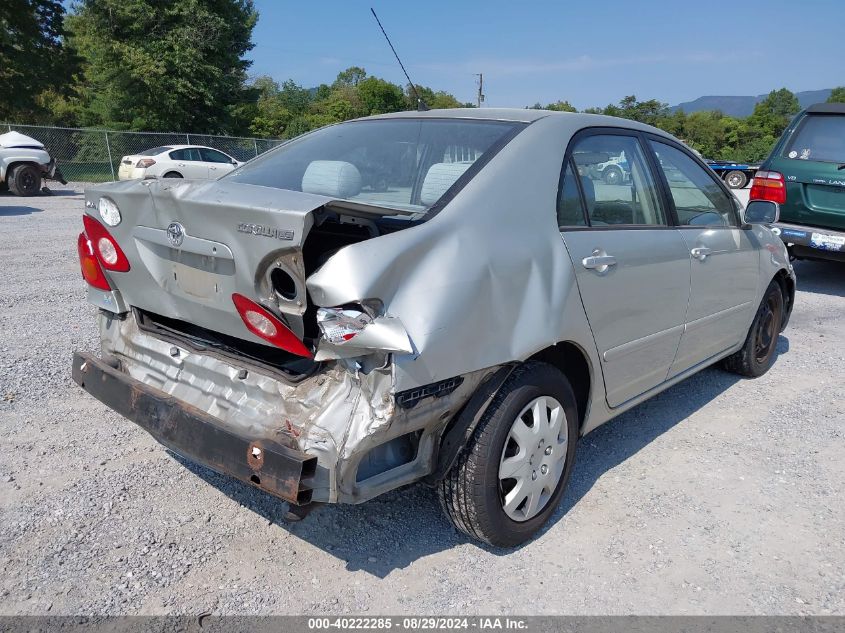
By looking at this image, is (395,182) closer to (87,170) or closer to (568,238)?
(568,238)

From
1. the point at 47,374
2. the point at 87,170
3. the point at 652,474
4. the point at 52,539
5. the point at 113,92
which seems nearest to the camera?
the point at 52,539

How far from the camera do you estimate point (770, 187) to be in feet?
24.1

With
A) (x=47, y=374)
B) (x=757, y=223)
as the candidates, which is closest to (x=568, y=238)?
(x=757, y=223)

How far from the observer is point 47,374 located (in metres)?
4.33

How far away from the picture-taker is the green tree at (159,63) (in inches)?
1112

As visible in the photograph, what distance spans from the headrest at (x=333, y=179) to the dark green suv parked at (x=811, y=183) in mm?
5430

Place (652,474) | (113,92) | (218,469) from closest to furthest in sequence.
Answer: (218,469)
(652,474)
(113,92)

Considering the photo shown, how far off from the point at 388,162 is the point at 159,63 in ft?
95.0

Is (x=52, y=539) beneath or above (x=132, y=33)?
beneath

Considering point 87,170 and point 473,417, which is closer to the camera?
point 473,417

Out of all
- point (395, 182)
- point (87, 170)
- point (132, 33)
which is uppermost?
point (132, 33)

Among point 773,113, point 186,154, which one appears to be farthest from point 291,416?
point 773,113

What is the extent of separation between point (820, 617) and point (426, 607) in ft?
4.73

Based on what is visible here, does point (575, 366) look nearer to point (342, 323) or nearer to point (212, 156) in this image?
point (342, 323)
